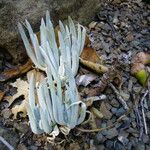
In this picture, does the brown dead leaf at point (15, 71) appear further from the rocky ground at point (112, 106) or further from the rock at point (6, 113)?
the rock at point (6, 113)

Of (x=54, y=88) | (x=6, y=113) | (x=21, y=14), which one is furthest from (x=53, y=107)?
(x=21, y=14)

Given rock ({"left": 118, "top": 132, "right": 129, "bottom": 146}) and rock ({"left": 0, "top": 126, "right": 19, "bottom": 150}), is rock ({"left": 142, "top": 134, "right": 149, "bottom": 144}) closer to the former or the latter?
rock ({"left": 118, "top": 132, "right": 129, "bottom": 146})

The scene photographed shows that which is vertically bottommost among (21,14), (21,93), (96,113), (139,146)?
→ (139,146)

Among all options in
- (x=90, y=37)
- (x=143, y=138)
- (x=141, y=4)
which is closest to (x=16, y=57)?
(x=90, y=37)

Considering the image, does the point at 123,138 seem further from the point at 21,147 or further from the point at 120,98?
the point at 21,147

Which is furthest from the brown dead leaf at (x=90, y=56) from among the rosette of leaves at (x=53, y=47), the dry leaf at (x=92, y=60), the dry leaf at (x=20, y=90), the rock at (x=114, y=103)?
the dry leaf at (x=20, y=90)

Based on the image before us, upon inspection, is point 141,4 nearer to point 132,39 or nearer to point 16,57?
point 132,39
